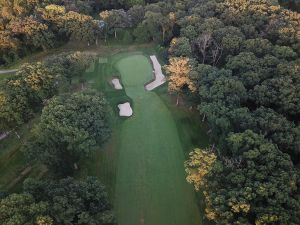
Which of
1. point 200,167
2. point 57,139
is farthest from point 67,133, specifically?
point 200,167

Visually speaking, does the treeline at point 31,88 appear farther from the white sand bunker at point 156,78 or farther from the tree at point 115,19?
the tree at point 115,19

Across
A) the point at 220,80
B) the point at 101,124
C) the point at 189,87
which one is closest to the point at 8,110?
the point at 101,124

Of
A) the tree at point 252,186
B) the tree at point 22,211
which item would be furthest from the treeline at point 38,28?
the tree at point 252,186

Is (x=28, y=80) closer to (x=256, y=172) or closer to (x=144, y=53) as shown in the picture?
(x=144, y=53)

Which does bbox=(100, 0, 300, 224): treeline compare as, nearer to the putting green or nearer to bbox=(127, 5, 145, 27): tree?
bbox=(127, 5, 145, 27): tree

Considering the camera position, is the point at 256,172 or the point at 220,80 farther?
the point at 220,80
